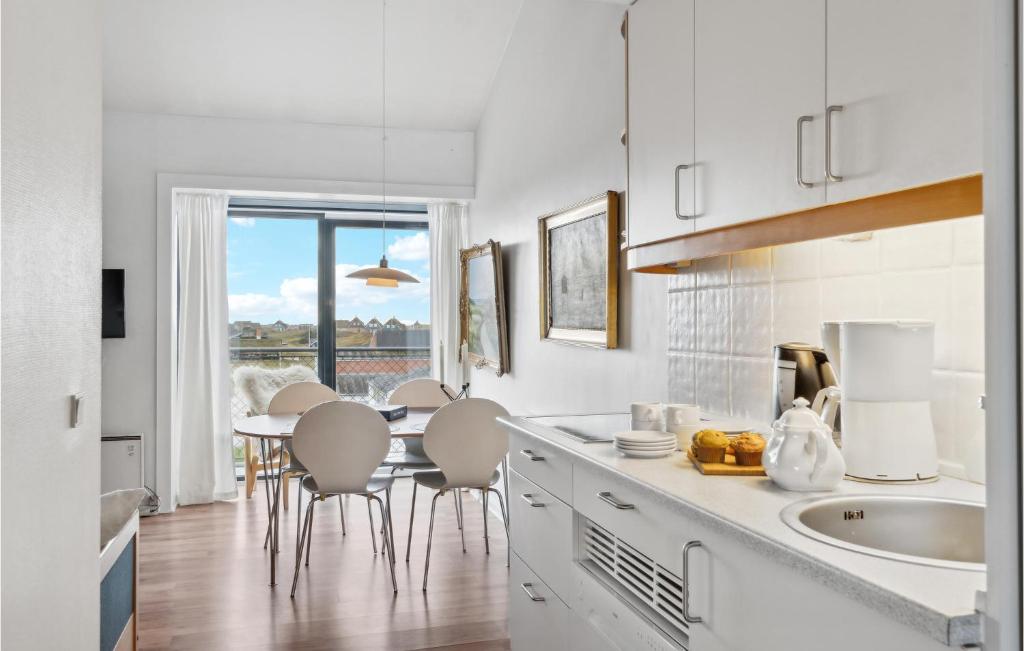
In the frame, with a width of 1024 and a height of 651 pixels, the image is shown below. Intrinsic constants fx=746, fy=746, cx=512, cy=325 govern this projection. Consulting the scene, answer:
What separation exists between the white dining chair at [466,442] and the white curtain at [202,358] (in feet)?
8.40

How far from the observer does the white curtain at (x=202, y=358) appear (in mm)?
5379

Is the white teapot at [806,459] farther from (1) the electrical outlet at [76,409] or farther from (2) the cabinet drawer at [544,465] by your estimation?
(1) the electrical outlet at [76,409]

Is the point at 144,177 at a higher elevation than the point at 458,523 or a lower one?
higher

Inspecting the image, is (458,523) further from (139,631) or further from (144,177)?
(144,177)

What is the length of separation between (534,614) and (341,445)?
143 centimetres

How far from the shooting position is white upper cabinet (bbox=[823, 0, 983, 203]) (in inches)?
43.2

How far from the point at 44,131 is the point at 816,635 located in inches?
60.2

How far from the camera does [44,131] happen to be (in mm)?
1353

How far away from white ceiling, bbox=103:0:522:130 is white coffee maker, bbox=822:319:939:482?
11.7 ft

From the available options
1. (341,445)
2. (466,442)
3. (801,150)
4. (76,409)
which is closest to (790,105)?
(801,150)

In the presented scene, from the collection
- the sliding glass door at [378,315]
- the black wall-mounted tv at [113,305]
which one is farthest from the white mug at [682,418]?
the sliding glass door at [378,315]

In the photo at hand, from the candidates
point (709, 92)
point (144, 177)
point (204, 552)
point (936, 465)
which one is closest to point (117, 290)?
point (144, 177)

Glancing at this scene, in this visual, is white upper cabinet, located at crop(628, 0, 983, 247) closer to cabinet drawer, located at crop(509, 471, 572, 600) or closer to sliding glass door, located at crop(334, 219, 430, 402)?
cabinet drawer, located at crop(509, 471, 572, 600)

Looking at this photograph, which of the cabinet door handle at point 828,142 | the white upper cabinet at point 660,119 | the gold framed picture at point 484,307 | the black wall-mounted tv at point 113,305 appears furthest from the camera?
the black wall-mounted tv at point 113,305
